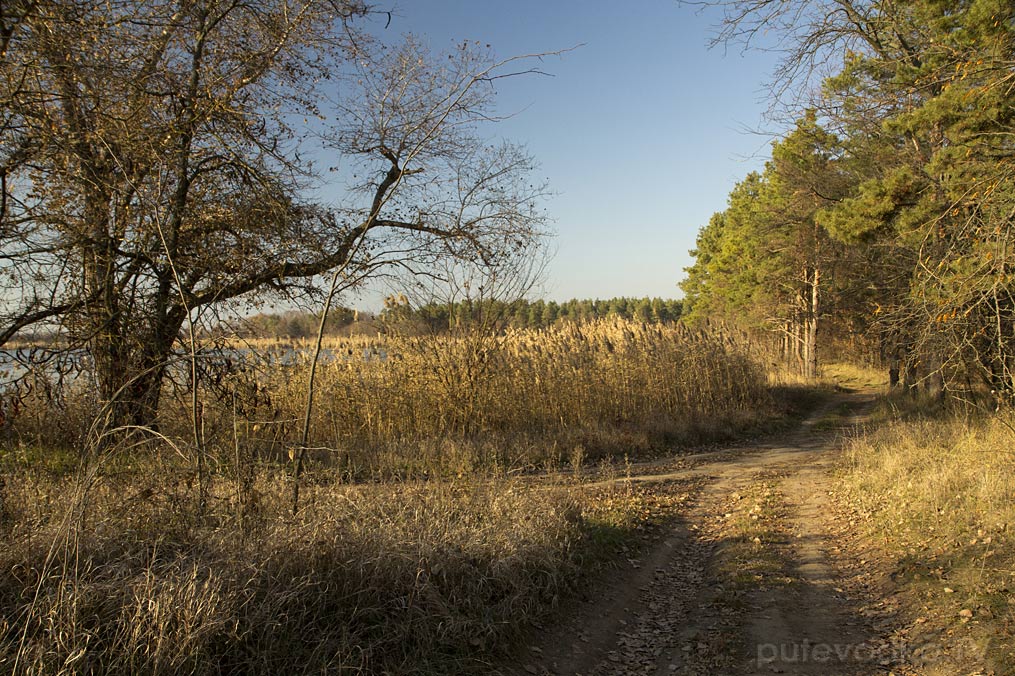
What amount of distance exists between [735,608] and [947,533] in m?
2.88

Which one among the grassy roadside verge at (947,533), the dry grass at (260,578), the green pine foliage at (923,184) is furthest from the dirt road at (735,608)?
the green pine foliage at (923,184)

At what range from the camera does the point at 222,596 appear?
12.2 ft

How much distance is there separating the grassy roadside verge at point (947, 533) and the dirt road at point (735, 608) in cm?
33

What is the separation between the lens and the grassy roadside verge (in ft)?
15.5

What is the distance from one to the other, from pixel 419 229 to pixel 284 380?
13.4ft

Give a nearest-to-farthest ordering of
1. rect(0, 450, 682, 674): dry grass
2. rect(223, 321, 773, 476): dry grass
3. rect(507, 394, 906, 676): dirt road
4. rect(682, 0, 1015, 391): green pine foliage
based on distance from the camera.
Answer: rect(0, 450, 682, 674): dry grass
rect(507, 394, 906, 676): dirt road
rect(682, 0, 1015, 391): green pine foliage
rect(223, 321, 773, 476): dry grass

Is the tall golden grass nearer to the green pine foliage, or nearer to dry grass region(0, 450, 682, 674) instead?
dry grass region(0, 450, 682, 674)

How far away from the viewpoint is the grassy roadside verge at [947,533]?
471 cm

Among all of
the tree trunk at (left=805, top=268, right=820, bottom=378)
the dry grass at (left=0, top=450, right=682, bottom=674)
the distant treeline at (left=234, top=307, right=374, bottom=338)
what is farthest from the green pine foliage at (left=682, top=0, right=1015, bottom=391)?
the distant treeline at (left=234, top=307, right=374, bottom=338)

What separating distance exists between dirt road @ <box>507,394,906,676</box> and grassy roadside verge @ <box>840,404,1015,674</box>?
1.08ft

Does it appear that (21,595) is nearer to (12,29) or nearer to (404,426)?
(12,29)

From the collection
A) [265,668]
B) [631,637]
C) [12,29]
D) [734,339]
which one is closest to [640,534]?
[631,637]

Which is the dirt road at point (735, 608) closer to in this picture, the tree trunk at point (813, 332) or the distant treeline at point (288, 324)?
the distant treeline at point (288, 324)

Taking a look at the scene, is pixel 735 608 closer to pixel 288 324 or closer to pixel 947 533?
pixel 947 533
